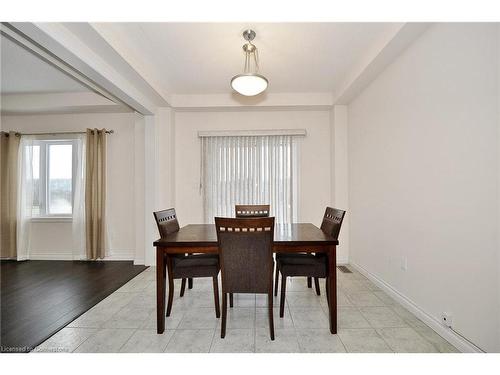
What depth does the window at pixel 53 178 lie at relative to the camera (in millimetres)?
3922

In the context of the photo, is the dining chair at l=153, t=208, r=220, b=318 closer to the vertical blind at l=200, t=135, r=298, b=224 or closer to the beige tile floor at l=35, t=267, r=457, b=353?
the beige tile floor at l=35, t=267, r=457, b=353

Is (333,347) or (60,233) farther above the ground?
(60,233)

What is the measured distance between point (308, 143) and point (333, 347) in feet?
9.39

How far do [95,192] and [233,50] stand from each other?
2.98 metres

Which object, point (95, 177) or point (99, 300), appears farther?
point (95, 177)

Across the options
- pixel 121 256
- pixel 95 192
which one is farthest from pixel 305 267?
pixel 95 192

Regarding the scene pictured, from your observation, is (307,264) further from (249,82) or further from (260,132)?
(260,132)

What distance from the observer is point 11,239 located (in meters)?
3.79

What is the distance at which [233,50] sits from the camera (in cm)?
244

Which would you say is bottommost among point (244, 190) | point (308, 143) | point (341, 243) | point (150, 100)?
point (341, 243)

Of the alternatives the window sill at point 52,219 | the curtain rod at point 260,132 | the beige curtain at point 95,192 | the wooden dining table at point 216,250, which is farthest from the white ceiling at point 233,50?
the window sill at point 52,219

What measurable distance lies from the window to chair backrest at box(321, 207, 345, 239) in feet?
13.3
